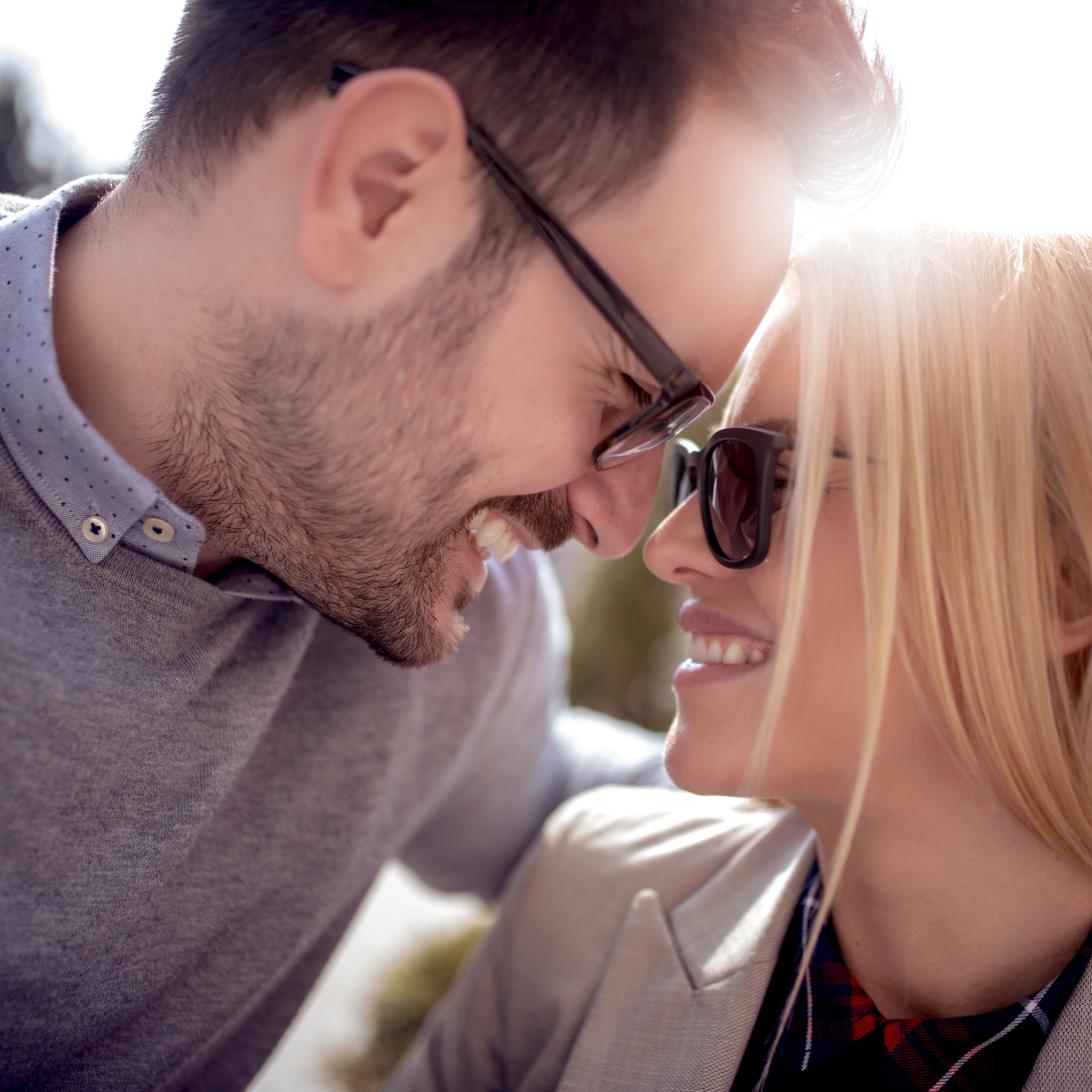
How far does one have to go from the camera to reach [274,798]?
6.33 feet

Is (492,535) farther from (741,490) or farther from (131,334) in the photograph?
(131,334)

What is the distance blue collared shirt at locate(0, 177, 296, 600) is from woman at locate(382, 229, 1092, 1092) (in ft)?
3.22

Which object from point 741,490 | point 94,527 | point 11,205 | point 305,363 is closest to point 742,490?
point 741,490

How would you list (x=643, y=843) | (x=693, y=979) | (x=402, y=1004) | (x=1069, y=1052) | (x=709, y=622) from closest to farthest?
(x=1069, y=1052) → (x=709, y=622) → (x=693, y=979) → (x=643, y=843) → (x=402, y=1004)

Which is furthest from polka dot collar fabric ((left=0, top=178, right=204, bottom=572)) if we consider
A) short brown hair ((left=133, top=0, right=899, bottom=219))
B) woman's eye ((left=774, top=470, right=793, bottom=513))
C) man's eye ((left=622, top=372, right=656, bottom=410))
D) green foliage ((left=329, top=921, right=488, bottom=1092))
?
green foliage ((left=329, top=921, right=488, bottom=1092))

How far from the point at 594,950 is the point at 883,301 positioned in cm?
156

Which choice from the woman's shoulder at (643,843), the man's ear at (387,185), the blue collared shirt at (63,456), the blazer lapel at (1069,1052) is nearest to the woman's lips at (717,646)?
the woman's shoulder at (643,843)

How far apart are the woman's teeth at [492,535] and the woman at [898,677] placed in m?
0.36

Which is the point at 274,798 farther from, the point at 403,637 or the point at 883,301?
the point at 883,301

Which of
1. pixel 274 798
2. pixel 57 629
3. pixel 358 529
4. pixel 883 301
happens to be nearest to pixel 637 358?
pixel 883 301

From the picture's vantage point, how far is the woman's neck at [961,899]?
1.52 m

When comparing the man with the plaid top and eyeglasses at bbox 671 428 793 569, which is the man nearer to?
eyeglasses at bbox 671 428 793 569

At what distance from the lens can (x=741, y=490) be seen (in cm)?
157

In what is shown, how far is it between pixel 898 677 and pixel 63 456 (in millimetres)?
1517
